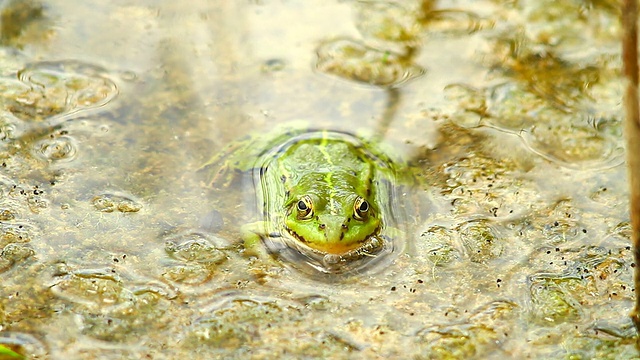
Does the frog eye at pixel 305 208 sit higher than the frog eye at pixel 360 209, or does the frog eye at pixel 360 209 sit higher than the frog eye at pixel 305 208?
the frog eye at pixel 360 209

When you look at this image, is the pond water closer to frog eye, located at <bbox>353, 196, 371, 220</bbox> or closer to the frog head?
the frog head

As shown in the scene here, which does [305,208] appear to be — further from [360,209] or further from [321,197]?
[360,209]

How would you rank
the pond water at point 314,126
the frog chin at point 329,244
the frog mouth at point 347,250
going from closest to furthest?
1. the pond water at point 314,126
2. the frog chin at point 329,244
3. the frog mouth at point 347,250

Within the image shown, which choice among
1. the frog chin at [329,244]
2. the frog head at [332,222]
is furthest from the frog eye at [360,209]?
the frog chin at [329,244]

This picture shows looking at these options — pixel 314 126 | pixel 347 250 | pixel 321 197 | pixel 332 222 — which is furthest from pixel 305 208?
pixel 314 126

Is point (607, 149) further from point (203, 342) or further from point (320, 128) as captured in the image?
point (203, 342)

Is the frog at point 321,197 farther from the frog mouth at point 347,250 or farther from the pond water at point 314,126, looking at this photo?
the pond water at point 314,126

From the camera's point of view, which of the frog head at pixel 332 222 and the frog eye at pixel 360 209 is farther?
the frog eye at pixel 360 209

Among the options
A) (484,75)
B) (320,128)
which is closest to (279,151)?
(320,128)
